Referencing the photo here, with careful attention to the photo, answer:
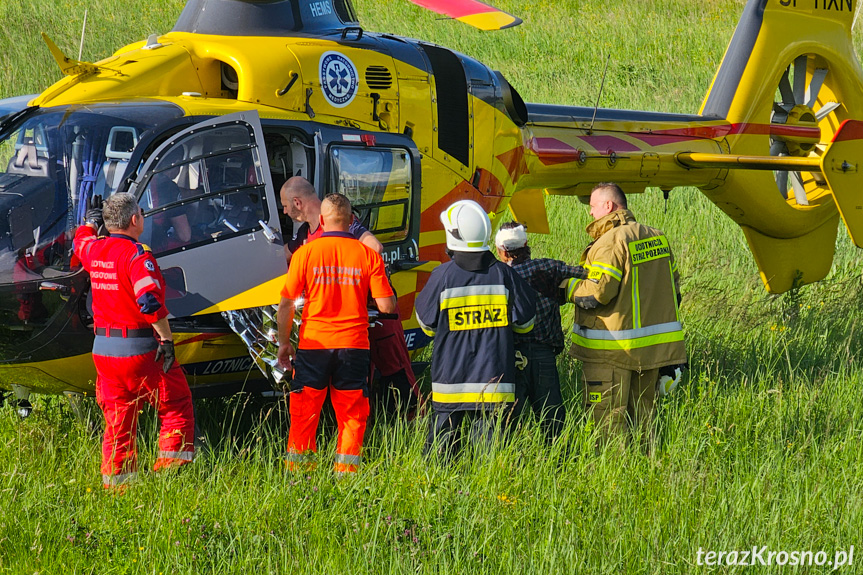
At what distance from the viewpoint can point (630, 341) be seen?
543cm

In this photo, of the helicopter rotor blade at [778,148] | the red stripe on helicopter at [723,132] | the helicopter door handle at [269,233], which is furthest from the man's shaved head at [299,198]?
the helicopter rotor blade at [778,148]

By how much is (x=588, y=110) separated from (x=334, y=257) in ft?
12.8

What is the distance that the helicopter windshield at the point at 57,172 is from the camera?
4922 mm

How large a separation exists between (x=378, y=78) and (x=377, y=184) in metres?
0.79

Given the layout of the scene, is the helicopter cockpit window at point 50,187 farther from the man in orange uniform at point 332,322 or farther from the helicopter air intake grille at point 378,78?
the helicopter air intake grille at point 378,78

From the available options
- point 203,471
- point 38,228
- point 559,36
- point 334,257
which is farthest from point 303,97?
point 559,36

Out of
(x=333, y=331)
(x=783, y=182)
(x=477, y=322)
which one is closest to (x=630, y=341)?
(x=477, y=322)

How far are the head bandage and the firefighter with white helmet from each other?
0.41m

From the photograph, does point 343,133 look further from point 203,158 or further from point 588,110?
point 588,110

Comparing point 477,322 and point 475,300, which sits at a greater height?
point 475,300

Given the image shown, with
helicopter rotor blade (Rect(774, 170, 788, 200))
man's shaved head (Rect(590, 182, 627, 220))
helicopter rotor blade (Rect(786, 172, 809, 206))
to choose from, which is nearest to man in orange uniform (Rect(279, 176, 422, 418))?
man's shaved head (Rect(590, 182, 627, 220))

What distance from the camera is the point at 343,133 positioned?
572 centimetres

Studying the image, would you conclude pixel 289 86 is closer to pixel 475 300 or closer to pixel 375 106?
pixel 375 106

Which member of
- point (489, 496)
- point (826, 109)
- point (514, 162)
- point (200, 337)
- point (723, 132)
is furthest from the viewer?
point (826, 109)
